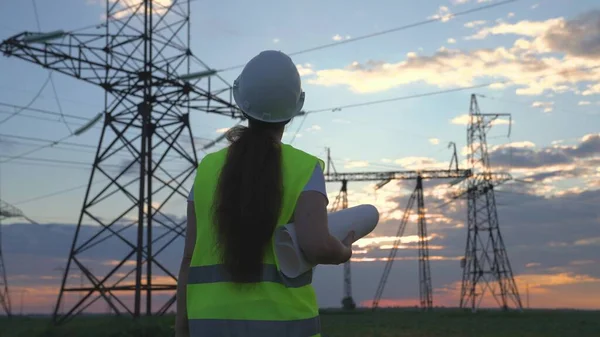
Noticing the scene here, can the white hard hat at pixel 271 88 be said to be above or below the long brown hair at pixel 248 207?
above

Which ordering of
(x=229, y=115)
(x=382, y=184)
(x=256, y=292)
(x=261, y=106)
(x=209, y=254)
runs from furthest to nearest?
(x=382, y=184), (x=229, y=115), (x=261, y=106), (x=209, y=254), (x=256, y=292)

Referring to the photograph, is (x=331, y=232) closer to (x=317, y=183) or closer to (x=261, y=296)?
(x=317, y=183)

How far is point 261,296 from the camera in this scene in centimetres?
187

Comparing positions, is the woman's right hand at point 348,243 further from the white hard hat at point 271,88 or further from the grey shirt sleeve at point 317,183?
the white hard hat at point 271,88

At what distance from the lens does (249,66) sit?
2168 mm

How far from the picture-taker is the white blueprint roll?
6.18ft

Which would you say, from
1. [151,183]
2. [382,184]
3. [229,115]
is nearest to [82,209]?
[151,183]

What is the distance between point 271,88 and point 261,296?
630 millimetres

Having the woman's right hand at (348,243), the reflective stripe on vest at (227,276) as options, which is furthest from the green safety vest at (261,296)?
the woman's right hand at (348,243)

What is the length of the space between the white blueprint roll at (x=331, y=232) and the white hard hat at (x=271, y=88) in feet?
1.13

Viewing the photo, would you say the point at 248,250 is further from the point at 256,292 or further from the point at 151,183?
the point at 151,183

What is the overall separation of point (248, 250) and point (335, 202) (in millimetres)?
68524

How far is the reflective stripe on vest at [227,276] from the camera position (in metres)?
1.89

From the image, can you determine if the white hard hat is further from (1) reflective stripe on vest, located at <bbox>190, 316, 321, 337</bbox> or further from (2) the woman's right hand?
(1) reflective stripe on vest, located at <bbox>190, 316, 321, 337</bbox>
